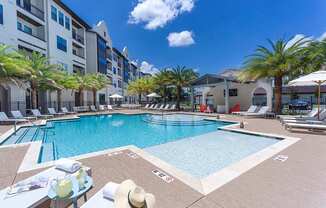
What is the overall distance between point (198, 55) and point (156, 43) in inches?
417

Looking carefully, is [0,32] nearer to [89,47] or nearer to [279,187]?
[89,47]

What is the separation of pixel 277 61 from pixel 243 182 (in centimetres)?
1387

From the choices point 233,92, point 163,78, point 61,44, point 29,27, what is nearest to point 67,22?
point 61,44

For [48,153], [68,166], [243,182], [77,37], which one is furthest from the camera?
[77,37]

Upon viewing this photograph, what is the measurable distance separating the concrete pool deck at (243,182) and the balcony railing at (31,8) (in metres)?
20.3

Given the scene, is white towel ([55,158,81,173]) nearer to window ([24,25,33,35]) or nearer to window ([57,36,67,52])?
window ([24,25,33,35])

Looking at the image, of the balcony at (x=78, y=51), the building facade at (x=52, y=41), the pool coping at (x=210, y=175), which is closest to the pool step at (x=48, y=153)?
the pool coping at (x=210, y=175)

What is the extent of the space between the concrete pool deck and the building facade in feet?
44.7

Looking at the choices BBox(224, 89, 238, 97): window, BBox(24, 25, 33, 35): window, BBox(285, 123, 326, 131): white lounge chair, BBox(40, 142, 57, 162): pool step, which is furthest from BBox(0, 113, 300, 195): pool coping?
BBox(24, 25, 33, 35): window

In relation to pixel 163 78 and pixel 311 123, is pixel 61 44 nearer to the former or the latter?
pixel 163 78

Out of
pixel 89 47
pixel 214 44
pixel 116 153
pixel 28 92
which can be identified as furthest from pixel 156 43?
pixel 116 153

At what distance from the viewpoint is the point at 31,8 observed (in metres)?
20.6

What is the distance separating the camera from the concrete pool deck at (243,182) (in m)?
3.05

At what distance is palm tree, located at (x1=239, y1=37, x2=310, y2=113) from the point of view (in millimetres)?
13891
